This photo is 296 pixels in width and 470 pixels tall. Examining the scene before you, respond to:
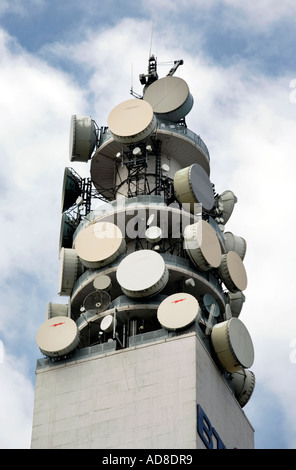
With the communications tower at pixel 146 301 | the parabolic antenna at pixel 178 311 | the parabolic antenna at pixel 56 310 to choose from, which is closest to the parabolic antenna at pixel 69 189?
the communications tower at pixel 146 301

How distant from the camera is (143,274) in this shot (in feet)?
266

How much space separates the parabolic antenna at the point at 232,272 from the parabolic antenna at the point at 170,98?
45.7ft

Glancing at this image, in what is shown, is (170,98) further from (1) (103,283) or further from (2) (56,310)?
(2) (56,310)

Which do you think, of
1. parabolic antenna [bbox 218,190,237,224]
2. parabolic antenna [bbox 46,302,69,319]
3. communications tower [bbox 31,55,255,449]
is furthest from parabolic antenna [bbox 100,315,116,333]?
parabolic antenna [bbox 218,190,237,224]

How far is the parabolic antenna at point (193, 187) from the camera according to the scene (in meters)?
86.3

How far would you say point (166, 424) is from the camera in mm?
72938

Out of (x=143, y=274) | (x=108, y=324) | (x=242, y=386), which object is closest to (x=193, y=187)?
(x=143, y=274)

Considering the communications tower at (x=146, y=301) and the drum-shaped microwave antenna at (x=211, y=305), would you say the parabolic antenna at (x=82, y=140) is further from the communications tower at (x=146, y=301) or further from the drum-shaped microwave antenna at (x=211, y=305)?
the drum-shaped microwave antenna at (x=211, y=305)

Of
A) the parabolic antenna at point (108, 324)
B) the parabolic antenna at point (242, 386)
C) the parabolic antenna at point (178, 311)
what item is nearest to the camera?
the parabolic antenna at point (178, 311)

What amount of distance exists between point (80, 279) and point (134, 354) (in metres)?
10.2
